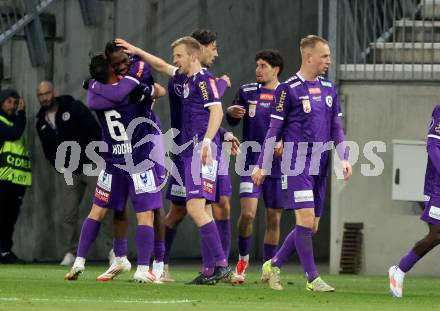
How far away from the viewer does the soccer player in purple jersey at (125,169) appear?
14656mm

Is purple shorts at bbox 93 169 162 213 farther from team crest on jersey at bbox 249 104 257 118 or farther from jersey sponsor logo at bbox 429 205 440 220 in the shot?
jersey sponsor logo at bbox 429 205 440 220

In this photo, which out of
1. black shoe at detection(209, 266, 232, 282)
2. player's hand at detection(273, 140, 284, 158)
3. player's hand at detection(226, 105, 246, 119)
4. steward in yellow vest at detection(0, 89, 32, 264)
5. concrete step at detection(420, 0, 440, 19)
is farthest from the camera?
steward in yellow vest at detection(0, 89, 32, 264)

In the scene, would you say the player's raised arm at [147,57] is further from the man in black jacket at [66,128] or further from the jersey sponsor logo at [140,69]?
the man in black jacket at [66,128]

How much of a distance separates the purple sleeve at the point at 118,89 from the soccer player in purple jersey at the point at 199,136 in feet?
0.93

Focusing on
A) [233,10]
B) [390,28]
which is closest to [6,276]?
[390,28]

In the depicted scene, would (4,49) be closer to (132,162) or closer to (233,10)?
(233,10)

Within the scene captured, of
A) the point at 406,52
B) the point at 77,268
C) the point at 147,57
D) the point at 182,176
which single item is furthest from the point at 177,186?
the point at 406,52

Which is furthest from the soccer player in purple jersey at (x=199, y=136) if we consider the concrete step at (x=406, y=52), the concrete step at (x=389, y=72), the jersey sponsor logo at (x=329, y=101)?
the concrete step at (x=406, y=52)

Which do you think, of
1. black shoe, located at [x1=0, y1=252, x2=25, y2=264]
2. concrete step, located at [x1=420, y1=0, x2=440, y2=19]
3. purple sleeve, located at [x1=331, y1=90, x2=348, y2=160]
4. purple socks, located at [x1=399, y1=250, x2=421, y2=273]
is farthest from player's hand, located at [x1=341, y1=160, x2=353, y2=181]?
black shoe, located at [x1=0, y1=252, x2=25, y2=264]

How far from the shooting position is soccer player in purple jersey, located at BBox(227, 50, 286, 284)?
16266 millimetres

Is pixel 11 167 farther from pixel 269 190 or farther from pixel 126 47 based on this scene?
pixel 126 47

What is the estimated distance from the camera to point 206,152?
45.6 feet

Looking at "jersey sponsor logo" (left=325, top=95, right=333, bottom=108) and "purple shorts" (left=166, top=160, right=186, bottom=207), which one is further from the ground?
"jersey sponsor logo" (left=325, top=95, right=333, bottom=108)

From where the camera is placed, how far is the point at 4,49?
67.1 ft
